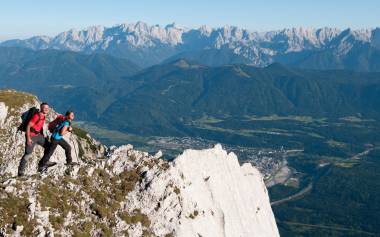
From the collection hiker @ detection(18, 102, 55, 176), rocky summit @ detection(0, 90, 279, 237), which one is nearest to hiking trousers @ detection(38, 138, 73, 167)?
hiker @ detection(18, 102, 55, 176)

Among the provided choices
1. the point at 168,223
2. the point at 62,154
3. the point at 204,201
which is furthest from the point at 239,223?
the point at 62,154

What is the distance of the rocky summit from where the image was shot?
4181 cm

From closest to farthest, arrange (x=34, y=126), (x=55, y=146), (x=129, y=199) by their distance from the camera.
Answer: (x=34, y=126)
(x=55, y=146)
(x=129, y=199)

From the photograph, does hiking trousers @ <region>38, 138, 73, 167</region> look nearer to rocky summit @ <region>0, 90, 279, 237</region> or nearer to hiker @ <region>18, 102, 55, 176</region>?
hiker @ <region>18, 102, 55, 176</region>

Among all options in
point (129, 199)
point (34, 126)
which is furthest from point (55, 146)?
point (129, 199)

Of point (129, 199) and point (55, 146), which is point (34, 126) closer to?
point (55, 146)

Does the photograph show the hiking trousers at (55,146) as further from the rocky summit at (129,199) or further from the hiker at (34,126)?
the rocky summit at (129,199)

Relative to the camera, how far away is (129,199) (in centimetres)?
4859

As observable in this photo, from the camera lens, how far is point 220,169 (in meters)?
63.6

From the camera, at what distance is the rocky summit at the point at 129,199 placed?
4181cm

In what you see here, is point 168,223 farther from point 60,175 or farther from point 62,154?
point 62,154

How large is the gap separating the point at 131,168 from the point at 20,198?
42.8 feet

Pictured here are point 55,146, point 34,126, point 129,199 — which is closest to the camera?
point 34,126

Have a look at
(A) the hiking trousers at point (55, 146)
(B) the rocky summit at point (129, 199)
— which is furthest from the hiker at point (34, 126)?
(B) the rocky summit at point (129, 199)
